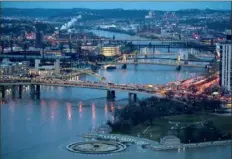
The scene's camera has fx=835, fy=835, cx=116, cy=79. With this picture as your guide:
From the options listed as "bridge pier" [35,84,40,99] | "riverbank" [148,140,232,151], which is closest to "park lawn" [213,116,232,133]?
"riverbank" [148,140,232,151]

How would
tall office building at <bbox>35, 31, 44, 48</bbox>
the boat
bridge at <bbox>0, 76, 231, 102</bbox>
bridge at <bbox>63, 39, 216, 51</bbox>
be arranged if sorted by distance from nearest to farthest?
bridge at <bbox>0, 76, 231, 102</bbox>, the boat, tall office building at <bbox>35, 31, 44, 48</bbox>, bridge at <bbox>63, 39, 216, 51</bbox>

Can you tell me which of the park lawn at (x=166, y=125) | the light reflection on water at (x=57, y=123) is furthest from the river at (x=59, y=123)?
the park lawn at (x=166, y=125)

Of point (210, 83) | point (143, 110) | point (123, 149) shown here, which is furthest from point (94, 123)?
point (210, 83)

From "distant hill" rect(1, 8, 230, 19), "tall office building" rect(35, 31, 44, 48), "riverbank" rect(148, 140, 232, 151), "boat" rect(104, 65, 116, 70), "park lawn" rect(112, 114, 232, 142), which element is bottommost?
"boat" rect(104, 65, 116, 70)

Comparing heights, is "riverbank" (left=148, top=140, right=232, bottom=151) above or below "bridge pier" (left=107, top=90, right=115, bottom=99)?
above

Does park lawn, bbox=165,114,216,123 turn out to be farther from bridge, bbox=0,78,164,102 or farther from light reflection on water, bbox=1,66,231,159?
bridge, bbox=0,78,164,102

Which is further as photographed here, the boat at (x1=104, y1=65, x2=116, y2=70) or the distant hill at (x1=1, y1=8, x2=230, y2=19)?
the distant hill at (x1=1, y1=8, x2=230, y2=19)

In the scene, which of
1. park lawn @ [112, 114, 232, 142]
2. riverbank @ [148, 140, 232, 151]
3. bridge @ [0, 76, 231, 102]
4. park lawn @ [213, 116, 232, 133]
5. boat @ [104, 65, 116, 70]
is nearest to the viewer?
riverbank @ [148, 140, 232, 151]

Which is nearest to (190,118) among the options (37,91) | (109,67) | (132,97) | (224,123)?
(224,123)

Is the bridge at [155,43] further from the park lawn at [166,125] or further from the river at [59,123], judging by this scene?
the park lawn at [166,125]
